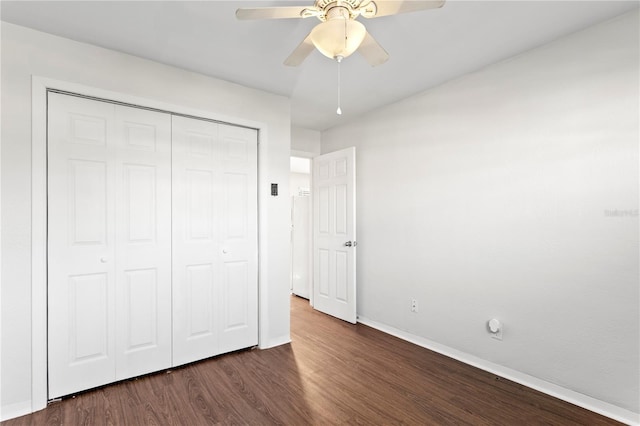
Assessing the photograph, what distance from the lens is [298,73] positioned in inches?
108

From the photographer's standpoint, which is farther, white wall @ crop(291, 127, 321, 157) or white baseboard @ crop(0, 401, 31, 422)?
white wall @ crop(291, 127, 321, 157)

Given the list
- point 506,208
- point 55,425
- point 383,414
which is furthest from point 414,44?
point 55,425

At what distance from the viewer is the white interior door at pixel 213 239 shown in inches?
106

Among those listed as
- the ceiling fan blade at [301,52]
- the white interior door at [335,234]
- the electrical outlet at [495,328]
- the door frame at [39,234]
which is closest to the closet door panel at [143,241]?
the door frame at [39,234]

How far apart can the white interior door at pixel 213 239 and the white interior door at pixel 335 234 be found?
121cm

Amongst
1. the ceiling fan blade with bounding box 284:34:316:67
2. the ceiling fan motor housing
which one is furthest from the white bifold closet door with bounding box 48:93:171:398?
the ceiling fan motor housing

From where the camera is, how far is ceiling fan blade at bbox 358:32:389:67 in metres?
1.66

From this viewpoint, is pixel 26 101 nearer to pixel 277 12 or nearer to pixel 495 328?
pixel 277 12

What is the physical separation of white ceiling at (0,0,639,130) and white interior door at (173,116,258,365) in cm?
59

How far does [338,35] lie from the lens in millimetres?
1452

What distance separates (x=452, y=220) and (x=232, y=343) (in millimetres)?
2312

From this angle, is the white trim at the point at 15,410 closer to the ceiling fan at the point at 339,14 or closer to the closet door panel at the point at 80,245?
the closet door panel at the point at 80,245

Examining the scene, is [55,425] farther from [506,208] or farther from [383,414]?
[506,208]

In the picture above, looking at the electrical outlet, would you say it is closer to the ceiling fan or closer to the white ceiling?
the white ceiling
